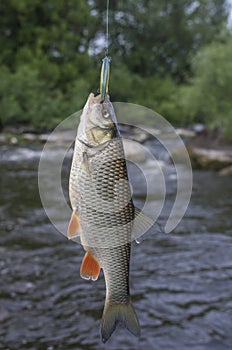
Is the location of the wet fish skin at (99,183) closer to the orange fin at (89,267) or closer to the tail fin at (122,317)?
the orange fin at (89,267)

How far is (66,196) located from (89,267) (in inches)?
460

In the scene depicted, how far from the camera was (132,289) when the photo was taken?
700 cm

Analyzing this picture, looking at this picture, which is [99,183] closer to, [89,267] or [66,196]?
[89,267]

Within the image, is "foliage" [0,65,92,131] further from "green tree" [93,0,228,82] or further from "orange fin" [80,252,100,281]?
"orange fin" [80,252,100,281]

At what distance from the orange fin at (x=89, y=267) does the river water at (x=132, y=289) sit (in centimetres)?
357

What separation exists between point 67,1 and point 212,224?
3126 cm

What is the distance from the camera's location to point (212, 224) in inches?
407

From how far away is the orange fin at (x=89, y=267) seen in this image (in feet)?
7.32

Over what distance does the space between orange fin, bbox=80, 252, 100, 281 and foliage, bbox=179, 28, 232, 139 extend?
866 inches

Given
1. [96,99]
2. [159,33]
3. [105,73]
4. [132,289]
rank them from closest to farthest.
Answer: [105,73]
[96,99]
[132,289]
[159,33]

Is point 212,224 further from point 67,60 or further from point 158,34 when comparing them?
point 158,34

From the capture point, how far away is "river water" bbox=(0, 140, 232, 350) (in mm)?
5715

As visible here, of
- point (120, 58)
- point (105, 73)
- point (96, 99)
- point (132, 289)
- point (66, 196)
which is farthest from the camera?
point (120, 58)

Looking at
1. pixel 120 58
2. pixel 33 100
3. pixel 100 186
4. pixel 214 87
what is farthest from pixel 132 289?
pixel 120 58
